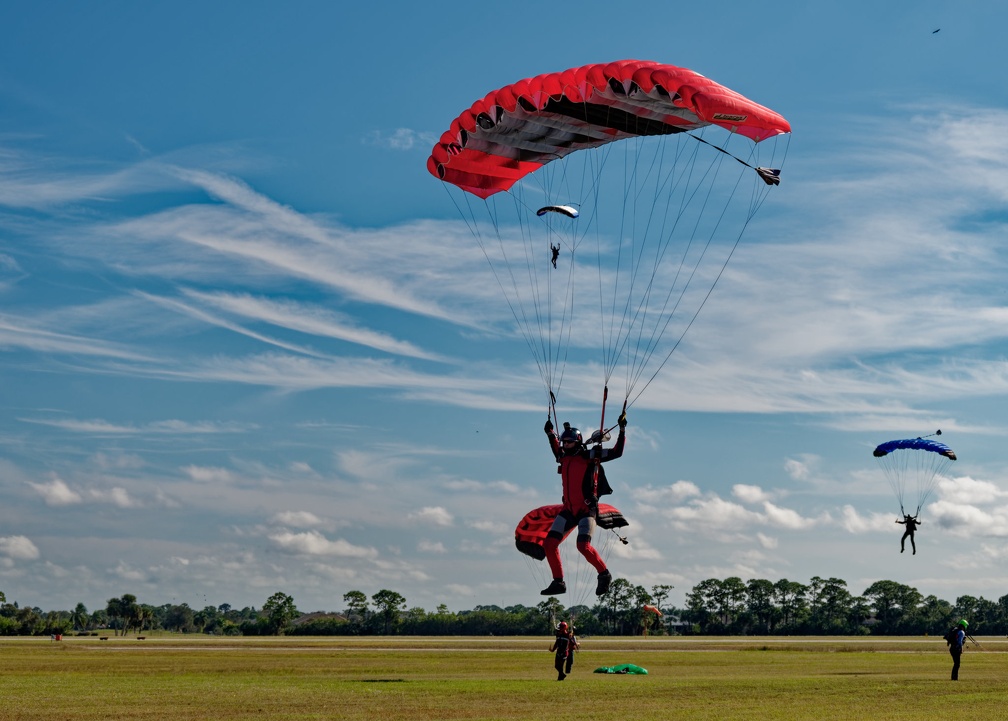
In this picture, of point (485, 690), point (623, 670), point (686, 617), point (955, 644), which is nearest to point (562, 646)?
point (485, 690)

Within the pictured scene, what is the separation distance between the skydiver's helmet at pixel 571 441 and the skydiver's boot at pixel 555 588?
285 centimetres

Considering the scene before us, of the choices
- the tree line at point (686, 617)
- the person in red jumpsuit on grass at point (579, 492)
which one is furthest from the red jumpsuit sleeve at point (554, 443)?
the tree line at point (686, 617)

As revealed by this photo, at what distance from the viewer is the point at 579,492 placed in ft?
72.3

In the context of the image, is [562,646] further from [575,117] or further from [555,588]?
[575,117]

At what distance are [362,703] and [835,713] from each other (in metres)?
9.22

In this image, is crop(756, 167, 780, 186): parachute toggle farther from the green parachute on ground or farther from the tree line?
the tree line

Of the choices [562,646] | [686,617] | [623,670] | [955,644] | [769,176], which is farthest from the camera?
[686,617]

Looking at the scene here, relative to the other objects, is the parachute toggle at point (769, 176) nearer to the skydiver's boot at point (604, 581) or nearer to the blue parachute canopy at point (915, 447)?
the skydiver's boot at point (604, 581)

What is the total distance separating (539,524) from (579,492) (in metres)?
1.48

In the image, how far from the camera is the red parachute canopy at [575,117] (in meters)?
19.7

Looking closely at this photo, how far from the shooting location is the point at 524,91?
858 inches

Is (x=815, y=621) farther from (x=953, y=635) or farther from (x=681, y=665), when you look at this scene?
(x=953, y=635)

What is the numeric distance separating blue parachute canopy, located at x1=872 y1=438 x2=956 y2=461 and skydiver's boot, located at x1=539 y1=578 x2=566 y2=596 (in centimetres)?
1883

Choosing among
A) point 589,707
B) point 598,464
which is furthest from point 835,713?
point 598,464
